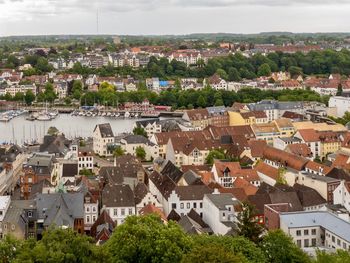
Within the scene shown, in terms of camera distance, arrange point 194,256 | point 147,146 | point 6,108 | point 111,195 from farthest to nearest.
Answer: point 6,108, point 147,146, point 111,195, point 194,256

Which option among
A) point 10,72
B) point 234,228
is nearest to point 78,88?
point 10,72

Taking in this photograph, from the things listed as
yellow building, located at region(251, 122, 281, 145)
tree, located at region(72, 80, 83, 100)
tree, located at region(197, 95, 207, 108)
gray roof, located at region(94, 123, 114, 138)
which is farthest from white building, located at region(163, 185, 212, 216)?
tree, located at region(72, 80, 83, 100)

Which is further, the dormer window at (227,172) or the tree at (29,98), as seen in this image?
the tree at (29,98)

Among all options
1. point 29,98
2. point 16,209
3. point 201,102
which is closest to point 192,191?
point 16,209

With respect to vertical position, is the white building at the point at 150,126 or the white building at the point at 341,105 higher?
the white building at the point at 341,105

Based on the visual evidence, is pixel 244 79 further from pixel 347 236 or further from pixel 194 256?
pixel 194 256

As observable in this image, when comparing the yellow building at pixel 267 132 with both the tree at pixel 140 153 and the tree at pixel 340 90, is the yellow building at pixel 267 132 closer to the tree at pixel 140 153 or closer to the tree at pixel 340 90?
the tree at pixel 140 153

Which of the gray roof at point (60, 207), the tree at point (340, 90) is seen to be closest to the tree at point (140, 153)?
the gray roof at point (60, 207)
